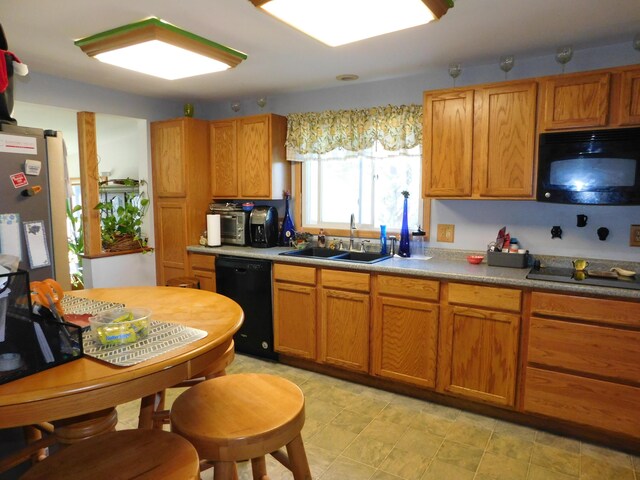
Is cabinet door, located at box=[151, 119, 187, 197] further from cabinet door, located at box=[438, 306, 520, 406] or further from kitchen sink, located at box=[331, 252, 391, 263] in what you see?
cabinet door, located at box=[438, 306, 520, 406]

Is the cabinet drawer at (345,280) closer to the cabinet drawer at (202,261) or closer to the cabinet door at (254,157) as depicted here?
the cabinet door at (254,157)

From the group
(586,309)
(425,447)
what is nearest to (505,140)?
(586,309)

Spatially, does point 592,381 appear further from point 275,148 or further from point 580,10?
point 275,148

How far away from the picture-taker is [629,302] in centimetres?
220

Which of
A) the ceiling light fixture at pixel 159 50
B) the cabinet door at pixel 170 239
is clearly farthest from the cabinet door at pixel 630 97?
the cabinet door at pixel 170 239

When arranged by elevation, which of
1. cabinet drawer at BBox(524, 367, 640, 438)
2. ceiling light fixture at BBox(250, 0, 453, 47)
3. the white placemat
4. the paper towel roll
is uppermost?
ceiling light fixture at BBox(250, 0, 453, 47)

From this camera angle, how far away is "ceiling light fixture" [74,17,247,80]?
2.29 metres

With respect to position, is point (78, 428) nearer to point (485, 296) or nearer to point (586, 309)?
point (485, 296)

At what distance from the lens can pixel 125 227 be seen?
4.03 meters

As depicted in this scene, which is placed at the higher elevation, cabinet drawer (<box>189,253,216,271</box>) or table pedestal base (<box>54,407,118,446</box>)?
cabinet drawer (<box>189,253,216,271</box>)

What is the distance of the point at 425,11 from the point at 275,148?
83.2 inches

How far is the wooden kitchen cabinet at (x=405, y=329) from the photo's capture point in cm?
278

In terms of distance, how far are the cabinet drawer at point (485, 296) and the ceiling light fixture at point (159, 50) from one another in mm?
2011

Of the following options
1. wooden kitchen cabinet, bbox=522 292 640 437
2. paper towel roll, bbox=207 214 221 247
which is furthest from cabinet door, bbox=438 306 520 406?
paper towel roll, bbox=207 214 221 247
